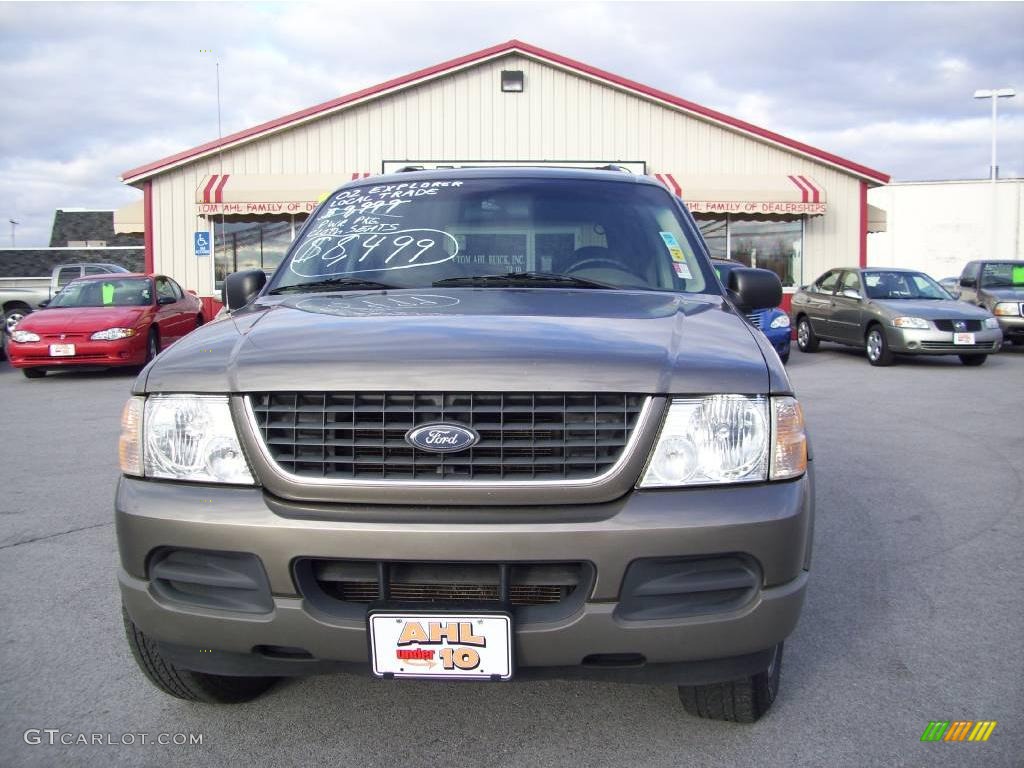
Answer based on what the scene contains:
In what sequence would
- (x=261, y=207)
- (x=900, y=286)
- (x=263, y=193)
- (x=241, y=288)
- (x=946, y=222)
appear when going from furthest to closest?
1. (x=946, y=222)
2. (x=263, y=193)
3. (x=261, y=207)
4. (x=900, y=286)
5. (x=241, y=288)

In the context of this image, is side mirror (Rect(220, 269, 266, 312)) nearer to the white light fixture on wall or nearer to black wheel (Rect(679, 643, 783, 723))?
black wheel (Rect(679, 643, 783, 723))

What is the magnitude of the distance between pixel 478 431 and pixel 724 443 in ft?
2.00

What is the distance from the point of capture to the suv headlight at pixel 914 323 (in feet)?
43.4

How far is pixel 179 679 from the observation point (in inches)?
103

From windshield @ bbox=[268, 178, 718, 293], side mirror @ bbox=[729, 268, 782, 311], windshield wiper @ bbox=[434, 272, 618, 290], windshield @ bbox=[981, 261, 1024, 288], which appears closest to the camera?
windshield wiper @ bbox=[434, 272, 618, 290]

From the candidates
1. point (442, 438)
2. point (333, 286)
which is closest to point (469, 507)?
point (442, 438)

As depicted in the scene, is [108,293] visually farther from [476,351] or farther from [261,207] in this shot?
[476,351]

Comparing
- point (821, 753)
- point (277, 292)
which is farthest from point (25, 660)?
point (821, 753)

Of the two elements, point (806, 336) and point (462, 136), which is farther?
point (462, 136)

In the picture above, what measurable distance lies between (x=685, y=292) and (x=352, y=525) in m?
1.64

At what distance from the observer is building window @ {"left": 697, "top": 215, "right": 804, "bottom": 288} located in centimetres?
2103

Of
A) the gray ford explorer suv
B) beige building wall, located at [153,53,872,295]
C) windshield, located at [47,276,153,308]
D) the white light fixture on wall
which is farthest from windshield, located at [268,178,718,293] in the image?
the white light fixture on wall

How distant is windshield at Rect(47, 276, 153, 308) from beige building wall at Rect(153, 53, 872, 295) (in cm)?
639

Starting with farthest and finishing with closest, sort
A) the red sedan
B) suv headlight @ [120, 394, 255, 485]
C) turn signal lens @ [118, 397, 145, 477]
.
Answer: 1. the red sedan
2. turn signal lens @ [118, 397, 145, 477]
3. suv headlight @ [120, 394, 255, 485]
